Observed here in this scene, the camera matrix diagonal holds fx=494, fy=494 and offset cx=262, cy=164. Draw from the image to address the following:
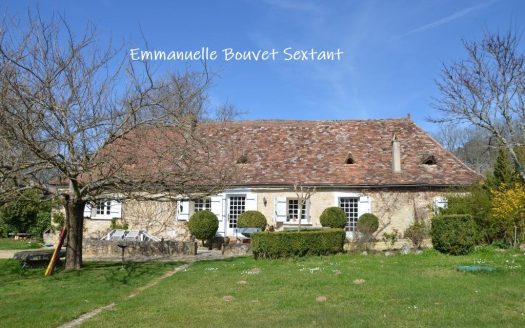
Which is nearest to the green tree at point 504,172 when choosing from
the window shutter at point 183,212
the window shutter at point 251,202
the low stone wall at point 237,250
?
the low stone wall at point 237,250

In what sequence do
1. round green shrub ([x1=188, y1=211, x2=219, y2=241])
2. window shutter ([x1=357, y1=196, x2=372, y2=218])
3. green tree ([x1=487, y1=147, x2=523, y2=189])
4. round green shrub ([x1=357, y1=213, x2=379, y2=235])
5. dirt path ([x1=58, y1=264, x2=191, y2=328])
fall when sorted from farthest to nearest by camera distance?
window shutter ([x1=357, y1=196, x2=372, y2=218]) → round green shrub ([x1=188, y1=211, x2=219, y2=241]) → round green shrub ([x1=357, y1=213, x2=379, y2=235]) → green tree ([x1=487, y1=147, x2=523, y2=189]) → dirt path ([x1=58, y1=264, x2=191, y2=328])

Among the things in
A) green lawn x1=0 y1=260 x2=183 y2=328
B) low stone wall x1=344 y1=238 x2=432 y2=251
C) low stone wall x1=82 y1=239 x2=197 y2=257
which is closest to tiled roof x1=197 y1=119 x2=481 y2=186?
low stone wall x1=344 y1=238 x2=432 y2=251

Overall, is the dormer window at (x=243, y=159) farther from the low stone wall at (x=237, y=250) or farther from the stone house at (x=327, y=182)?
the low stone wall at (x=237, y=250)

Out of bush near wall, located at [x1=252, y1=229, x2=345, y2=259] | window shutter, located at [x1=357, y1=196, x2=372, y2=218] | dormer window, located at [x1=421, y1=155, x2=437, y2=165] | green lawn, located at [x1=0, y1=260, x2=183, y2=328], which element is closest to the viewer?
green lawn, located at [x1=0, y1=260, x2=183, y2=328]

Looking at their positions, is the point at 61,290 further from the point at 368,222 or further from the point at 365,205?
the point at 365,205

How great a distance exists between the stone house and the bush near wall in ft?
17.6

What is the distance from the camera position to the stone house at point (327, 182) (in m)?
21.1

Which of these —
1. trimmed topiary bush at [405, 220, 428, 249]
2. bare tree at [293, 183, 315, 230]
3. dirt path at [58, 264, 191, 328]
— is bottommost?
dirt path at [58, 264, 191, 328]

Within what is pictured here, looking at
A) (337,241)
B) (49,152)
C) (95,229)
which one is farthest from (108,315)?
(95,229)

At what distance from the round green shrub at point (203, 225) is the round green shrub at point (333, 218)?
4540 millimetres

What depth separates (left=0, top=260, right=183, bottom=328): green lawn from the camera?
8.23m

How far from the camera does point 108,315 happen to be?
8078 millimetres

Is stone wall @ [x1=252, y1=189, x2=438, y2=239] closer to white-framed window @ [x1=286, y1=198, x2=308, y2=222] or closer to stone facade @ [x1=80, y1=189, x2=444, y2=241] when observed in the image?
stone facade @ [x1=80, y1=189, x2=444, y2=241]

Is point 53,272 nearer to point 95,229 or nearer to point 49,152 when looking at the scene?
point 49,152
